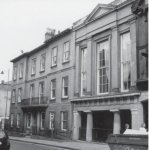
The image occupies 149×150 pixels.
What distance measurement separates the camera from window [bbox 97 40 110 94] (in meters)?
24.1

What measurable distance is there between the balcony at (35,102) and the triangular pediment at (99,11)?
1063cm

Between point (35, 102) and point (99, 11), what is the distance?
1396 centimetres

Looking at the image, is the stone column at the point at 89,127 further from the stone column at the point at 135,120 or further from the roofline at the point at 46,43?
the roofline at the point at 46,43

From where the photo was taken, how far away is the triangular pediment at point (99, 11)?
2441cm

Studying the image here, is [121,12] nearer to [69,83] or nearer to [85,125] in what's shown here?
[69,83]

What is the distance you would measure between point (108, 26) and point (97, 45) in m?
2.24

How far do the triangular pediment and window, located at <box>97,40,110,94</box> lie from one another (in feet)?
8.07

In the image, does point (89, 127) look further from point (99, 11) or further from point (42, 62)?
point (42, 62)

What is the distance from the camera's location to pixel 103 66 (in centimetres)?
2456

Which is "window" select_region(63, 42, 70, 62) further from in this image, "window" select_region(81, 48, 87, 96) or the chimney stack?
the chimney stack

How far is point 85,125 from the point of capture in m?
27.2

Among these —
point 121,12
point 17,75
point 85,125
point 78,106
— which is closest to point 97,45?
point 121,12

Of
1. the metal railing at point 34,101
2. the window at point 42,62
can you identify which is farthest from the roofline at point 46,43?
the metal railing at point 34,101

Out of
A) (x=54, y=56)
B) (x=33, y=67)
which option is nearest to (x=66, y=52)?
(x=54, y=56)
